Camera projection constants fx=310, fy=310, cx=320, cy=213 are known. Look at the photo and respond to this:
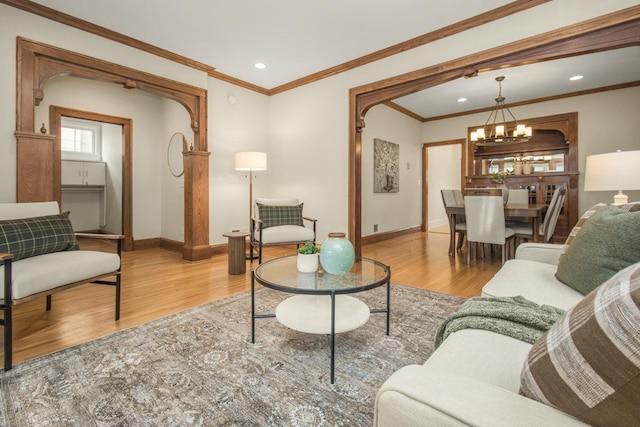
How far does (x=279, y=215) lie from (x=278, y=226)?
165mm

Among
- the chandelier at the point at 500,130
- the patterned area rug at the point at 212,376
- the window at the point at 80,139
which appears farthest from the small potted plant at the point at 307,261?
the window at the point at 80,139

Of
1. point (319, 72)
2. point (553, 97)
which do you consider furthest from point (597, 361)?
point (553, 97)

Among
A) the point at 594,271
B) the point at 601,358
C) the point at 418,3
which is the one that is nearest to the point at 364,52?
the point at 418,3

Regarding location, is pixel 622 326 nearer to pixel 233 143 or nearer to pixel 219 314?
pixel 219 314

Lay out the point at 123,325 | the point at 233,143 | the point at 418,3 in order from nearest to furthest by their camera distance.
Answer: the point at 123,325, the point at 418,3, the point at 233,143

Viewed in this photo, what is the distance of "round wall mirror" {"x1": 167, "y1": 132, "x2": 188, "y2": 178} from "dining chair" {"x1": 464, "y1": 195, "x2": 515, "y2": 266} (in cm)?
405

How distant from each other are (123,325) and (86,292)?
1.09 meters

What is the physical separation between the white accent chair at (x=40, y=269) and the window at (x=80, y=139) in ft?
13.7

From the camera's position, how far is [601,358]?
1.61 feet

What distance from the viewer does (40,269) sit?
1.84m

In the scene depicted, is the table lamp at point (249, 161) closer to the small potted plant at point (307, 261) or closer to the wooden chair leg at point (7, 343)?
the small potted plant at point (307, 261)

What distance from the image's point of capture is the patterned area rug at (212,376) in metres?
1.29

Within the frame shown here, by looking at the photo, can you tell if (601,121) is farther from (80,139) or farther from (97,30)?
(80,139)

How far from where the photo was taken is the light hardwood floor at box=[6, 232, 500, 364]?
2.07 meters
